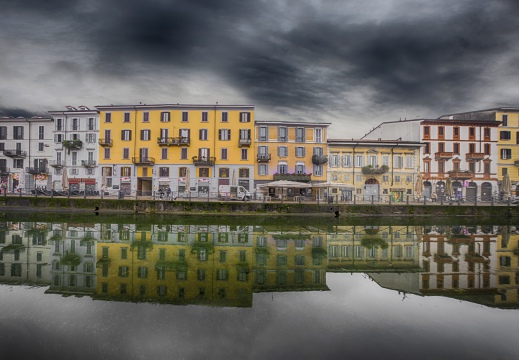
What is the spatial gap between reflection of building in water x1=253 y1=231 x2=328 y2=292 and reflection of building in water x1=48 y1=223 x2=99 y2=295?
5.22m

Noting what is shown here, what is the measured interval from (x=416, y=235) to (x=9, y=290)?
65.0 ft

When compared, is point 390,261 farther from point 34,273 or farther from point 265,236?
point 34,273

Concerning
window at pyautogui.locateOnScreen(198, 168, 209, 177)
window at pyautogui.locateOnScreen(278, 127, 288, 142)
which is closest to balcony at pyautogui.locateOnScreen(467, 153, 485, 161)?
window at pyautogui.locateOnScreen(278, 127, 288, 142)

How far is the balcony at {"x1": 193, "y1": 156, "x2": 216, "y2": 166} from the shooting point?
1630 inches

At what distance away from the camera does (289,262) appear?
36.4ft

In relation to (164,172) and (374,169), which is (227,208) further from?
(374,169)

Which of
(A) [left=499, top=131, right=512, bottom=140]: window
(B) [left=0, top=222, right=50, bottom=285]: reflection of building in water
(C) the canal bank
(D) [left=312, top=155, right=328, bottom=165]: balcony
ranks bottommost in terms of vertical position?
(B) [left=0, top=222, right=50, bottom=285]: reflection of building in water

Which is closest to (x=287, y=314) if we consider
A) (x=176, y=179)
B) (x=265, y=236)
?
(x=265, y=236)

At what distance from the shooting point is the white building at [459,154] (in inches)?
1705

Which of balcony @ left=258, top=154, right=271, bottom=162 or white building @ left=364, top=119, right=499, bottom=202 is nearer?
balcony @ left=258, top=154, right=271, bottom=162

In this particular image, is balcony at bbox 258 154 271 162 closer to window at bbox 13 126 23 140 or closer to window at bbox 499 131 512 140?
window at bbox 499 131 512 140

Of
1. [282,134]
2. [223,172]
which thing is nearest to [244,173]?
[223,172]

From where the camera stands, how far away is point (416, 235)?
1808cm

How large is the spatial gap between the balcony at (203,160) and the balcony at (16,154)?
29494 mm
